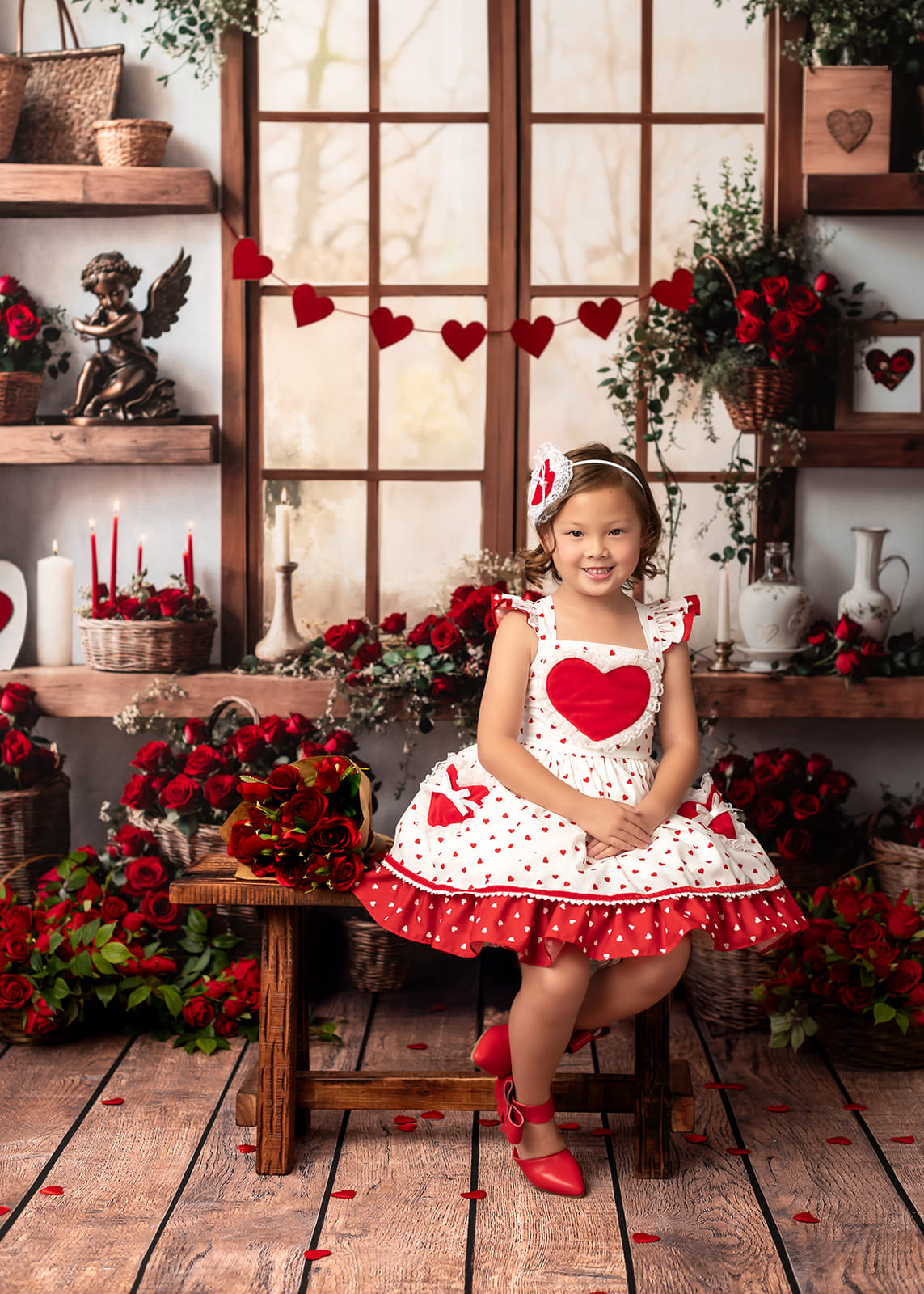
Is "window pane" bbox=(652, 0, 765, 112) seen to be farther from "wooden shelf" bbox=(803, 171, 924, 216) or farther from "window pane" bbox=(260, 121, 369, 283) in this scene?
"window pane" bbox=(260, 121, 369, 283)

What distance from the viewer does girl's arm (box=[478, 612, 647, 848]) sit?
1.97 m

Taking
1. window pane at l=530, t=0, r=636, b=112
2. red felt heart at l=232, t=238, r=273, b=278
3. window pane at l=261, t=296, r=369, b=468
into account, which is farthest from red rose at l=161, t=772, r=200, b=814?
window pane at l=530, t=0, r=636, b=112

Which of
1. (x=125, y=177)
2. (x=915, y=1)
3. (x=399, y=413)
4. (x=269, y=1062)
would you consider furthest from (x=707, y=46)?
(x=269, y=1062)

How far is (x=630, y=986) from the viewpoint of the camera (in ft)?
6.49

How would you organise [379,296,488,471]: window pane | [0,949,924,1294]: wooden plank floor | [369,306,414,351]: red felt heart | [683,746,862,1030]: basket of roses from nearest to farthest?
[0,949,924,1294]: wooden plank floor
[683,746,862,1030]: basket of roses
[369,306,414,351]: red felt heart
[379,296,488,471]: window pane

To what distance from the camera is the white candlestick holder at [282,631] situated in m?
3.08

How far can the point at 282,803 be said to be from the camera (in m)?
1.98

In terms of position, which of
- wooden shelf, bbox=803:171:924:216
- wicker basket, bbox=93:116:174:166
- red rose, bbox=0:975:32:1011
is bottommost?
red rose, bbox=0:975:32:1011

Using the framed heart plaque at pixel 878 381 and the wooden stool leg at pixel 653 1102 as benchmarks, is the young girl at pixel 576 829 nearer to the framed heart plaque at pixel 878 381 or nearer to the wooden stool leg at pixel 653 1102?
the wooden stool leg at pixel 653 1102

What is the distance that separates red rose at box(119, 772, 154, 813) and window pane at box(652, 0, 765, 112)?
2145mm

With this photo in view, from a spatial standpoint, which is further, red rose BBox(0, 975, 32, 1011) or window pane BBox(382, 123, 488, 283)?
window pane BBox(382, 123, 488, 283)

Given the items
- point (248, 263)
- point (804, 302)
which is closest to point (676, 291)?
point (804, 302)

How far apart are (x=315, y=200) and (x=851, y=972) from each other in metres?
2.29

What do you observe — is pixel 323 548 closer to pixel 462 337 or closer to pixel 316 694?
pixel 316 694
